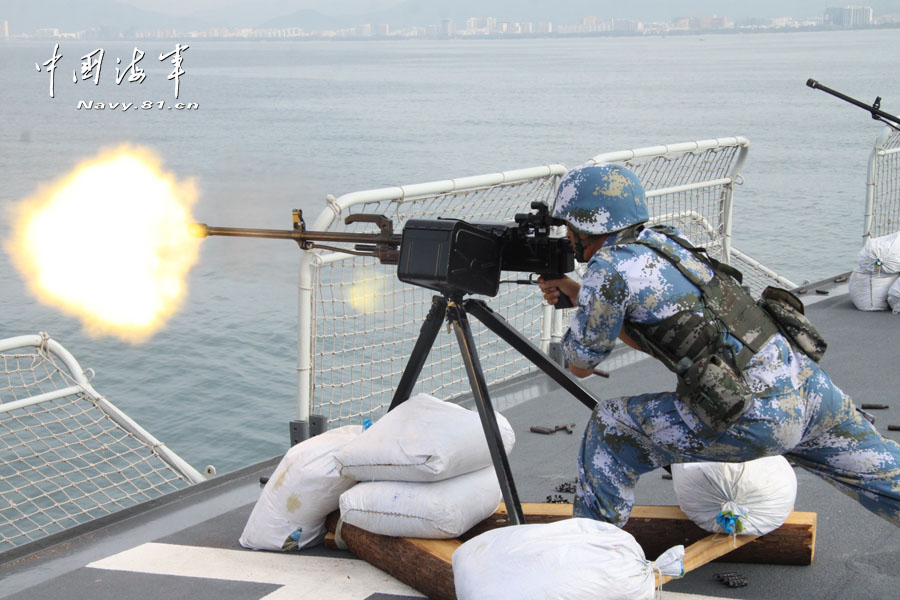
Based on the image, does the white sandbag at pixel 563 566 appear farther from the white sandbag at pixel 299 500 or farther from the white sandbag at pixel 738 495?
the white sandbag at pixel 299 500

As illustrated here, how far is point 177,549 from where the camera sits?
4.23m

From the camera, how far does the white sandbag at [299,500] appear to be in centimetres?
411

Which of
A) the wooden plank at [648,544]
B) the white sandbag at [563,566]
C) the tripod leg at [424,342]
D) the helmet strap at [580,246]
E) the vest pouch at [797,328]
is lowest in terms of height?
the wooden plank at [648,544]

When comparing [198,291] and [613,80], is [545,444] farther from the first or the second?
[613,80]

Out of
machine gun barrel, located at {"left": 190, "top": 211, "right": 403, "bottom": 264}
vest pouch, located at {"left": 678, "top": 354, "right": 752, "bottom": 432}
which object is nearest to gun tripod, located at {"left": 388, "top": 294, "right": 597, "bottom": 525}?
machine gun barrel, located at {"left": 190, "top": 211, "right": 403, "bottom": 264}

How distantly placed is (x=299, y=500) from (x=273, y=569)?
27cm

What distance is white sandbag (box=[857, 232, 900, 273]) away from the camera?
301 inches

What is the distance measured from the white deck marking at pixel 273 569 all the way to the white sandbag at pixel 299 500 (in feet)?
0.23

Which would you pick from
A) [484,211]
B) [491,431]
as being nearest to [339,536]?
[491,431]

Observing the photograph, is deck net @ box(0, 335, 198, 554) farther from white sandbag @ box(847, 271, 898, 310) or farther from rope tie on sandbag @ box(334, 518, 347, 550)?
white sandbag @ box(847, 271, 898, 310)

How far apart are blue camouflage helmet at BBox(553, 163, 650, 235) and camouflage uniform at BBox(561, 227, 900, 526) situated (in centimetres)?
5

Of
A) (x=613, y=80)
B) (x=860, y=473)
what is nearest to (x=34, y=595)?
(x=860, y=473)
